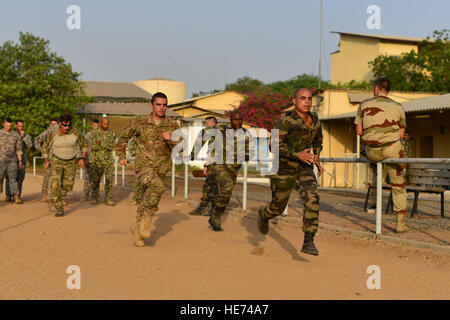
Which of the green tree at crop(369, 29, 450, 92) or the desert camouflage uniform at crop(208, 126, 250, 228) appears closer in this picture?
the desert camouflage uniform at crop(208, 126, 250, 228)

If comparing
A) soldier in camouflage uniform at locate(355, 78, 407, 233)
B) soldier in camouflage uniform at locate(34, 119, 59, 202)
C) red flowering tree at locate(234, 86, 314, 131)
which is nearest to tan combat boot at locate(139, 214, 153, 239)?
soldier in camouflage uniform at locate(355, 78, 407, 233)

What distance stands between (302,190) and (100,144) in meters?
7.91

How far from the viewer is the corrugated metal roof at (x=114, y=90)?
49.5 metres

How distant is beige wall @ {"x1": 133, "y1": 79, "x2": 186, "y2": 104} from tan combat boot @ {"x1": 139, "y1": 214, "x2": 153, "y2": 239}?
52.4m

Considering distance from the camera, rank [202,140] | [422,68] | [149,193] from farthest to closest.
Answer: [422,68] < [202,140] < [149,193]

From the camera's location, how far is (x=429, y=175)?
9156 mm

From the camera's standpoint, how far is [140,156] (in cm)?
773

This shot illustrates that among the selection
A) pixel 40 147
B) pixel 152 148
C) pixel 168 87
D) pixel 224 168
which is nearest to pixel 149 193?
pixel 152 148

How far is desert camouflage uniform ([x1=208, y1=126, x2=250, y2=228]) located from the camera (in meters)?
8.95

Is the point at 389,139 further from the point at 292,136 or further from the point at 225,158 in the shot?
the point at 225,158

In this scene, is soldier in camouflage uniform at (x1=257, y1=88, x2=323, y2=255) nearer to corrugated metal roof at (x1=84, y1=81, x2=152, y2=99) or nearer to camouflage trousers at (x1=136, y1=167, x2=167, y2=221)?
camouflage trousers at (x1=136, y1=167, x2=167, y2=221)

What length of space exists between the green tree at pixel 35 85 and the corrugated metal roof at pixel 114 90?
13518 mm

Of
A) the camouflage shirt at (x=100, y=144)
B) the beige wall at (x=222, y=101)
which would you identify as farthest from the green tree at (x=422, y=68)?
the camouflage shirt at (x=100, y=144)

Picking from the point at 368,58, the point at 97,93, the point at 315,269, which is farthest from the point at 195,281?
the point at 97,93
